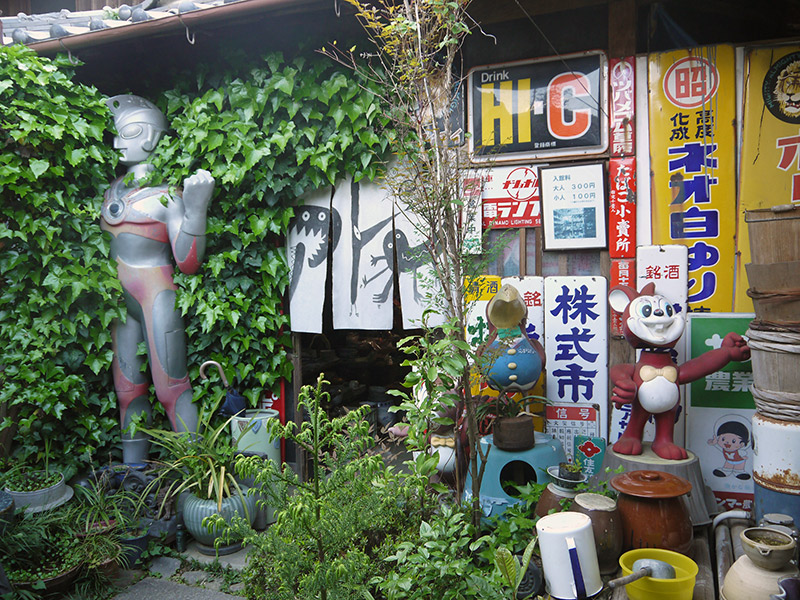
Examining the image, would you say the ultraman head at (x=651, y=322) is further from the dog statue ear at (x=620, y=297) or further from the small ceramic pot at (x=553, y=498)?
the small ceramic pot at (x=553, y=498)

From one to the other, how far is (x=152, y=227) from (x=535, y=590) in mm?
4812

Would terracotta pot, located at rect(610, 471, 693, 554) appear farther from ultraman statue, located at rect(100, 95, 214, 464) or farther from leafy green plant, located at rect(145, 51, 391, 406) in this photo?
ultraman statue, located at rect(100, 95, 214, 464)

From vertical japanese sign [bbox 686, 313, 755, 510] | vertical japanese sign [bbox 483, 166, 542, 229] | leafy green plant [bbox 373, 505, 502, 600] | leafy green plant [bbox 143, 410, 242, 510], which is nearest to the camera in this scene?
leafy green plant [bbox 373, 505, 502, 600]

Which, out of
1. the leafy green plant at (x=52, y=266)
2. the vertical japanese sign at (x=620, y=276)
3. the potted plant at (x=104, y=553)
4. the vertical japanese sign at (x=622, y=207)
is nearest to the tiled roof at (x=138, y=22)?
the leafy green plant at (x=52, y=266)

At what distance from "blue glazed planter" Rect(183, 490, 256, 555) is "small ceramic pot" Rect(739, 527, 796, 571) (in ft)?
12.7

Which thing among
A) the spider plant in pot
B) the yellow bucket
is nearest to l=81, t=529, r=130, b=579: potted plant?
the spider plant in pot

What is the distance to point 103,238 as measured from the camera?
227 inches

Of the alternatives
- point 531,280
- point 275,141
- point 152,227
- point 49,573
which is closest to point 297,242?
point 275,141

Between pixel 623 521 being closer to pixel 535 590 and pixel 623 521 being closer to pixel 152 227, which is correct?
pixel 535 590

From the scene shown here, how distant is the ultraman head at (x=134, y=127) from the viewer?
19.2ft

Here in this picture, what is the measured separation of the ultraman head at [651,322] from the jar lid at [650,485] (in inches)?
37.1

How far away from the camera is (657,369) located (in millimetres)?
4008

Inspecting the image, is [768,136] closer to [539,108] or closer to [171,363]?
[539,108]

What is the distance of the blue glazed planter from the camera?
16.4 ft
